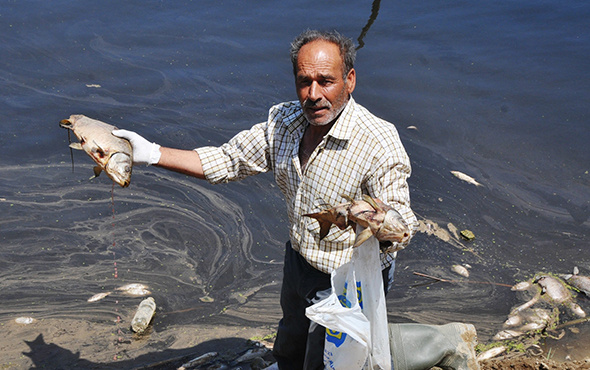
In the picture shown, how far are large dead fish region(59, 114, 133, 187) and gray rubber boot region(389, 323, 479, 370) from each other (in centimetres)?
149

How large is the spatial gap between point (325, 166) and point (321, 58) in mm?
484

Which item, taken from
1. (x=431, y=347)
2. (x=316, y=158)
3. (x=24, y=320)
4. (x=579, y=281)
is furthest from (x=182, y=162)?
(x=579, y=281)

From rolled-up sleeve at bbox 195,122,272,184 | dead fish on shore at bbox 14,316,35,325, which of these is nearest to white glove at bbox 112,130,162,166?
rolled-up sleeve at bbox 195,122,272,184

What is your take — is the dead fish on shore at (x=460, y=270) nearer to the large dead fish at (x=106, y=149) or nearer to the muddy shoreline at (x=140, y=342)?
the muddy shoreline at (x=140, y=342)

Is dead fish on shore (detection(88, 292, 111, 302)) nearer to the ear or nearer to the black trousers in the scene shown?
the black trousers

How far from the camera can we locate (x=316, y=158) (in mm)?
2838

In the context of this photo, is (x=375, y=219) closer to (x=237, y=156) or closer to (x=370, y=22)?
(x=237, y=156)

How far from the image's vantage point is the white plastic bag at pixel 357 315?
8.70ft

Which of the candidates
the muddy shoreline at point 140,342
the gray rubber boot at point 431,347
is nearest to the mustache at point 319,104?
the gray rubber boot at point 431,347

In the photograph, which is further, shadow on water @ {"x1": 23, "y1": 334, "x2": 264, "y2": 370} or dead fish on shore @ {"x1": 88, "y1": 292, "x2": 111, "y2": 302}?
dead fish on shore @ {"x1": 88, "y1": 292, "x2": 111, "y2": 302}

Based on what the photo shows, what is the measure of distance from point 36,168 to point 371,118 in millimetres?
4020

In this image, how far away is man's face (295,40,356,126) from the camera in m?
2.75

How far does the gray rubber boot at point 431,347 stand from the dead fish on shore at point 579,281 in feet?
6.50

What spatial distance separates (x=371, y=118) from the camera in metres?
2.83
